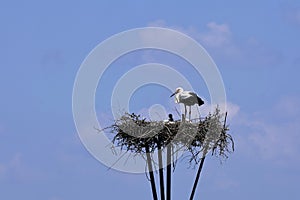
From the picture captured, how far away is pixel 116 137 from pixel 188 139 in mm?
1362

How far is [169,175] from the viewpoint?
581 inches

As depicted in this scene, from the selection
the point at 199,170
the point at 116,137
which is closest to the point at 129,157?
the point at 116,137

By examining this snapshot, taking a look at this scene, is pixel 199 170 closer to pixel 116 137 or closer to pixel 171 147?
pixel 171 147

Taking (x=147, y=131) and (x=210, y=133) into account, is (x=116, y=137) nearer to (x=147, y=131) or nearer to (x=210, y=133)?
(x=147, y=131)

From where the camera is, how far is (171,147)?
1431cm

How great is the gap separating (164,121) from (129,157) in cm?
94

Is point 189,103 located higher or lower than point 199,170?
higher

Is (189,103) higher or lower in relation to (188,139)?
higher

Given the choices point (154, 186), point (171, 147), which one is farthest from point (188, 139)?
point (154, 186)

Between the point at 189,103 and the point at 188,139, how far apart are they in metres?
0.95

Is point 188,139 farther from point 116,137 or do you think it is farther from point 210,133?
point 116,137

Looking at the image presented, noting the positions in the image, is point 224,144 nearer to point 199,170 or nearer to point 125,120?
point 199,170

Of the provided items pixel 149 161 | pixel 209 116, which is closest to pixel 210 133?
pixel 209 116

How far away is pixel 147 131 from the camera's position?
1416cm
